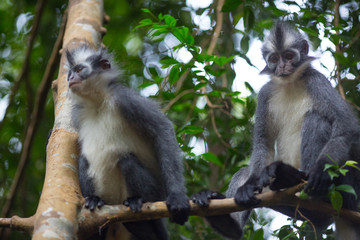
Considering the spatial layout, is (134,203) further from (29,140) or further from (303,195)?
(29,140)

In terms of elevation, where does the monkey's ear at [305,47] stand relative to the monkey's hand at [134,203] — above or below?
above

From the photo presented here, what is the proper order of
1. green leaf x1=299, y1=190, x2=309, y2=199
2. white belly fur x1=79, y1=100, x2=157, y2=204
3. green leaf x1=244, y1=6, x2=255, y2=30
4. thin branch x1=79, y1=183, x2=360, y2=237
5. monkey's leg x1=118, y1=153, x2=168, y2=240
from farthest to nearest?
green leaf x1=244, y1=6, x2=255, y2=30 < white belly fur x1=79, y1=100, x2=157, y2=204 < monkey's leg x1=118, y1=153, x2=168, y2=240 < thin branch x1=79, y1=183, x2=360, y2=237 < green leaf x1=299, y1=190, x2=309, y2=199

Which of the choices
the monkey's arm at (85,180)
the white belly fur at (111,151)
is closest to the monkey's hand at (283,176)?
the white belly fur at (111,151)

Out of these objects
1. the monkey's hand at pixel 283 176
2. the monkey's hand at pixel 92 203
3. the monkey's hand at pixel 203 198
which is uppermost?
the monkey's hand at pixel 283 176

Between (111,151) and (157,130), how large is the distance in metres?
0.64

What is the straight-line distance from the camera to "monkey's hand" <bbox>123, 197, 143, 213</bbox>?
5.01m

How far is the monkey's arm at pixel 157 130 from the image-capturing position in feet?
18.4

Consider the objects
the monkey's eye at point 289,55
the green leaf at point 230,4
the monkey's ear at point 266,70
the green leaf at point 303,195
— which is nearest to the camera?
the green leaf at point 303,195

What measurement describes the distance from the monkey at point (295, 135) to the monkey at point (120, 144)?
29.7 inches

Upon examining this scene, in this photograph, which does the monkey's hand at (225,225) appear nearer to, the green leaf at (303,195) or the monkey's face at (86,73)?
the green leaf at (303,195)

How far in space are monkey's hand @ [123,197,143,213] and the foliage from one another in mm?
1531

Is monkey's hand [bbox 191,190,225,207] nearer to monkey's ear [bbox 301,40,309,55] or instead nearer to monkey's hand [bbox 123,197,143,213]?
monkey's hand [bbox 123,197,143,213]

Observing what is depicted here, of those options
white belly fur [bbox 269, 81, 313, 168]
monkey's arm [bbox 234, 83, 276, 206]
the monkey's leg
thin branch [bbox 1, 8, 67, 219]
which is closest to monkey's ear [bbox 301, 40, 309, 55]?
white belly fur [bbox 269, 81, 313, 168]

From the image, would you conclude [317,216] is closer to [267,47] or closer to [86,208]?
[267,47]
